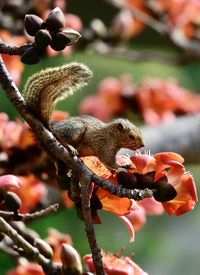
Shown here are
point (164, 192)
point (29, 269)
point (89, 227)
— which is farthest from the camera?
point (29, 269)

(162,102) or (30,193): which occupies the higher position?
(30,193)

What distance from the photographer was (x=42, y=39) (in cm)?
110

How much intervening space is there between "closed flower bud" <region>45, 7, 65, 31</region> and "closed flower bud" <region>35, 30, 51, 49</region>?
17 mm

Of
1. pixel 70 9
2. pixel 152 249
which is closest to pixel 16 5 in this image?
pixel 152 249

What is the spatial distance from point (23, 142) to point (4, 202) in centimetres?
36

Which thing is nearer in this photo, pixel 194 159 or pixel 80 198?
pixel 80 198

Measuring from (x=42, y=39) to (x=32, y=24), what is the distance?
0.04 meters

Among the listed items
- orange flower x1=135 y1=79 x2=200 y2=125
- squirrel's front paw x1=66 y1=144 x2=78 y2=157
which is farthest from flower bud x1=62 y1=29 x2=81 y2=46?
orange flower x1=135 y1=79 x2=200 y2=125

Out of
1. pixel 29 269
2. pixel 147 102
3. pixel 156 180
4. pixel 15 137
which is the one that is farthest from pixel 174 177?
pixel 147 102

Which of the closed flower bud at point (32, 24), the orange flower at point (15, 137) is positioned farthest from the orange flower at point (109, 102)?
the closed flower bud at point (32, 24)

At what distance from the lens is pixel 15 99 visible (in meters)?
1.08

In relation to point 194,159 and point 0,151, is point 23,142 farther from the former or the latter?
point 194,159

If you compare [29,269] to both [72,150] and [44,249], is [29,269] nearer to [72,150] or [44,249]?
[44,249]

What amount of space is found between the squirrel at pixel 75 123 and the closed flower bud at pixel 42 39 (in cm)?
5
